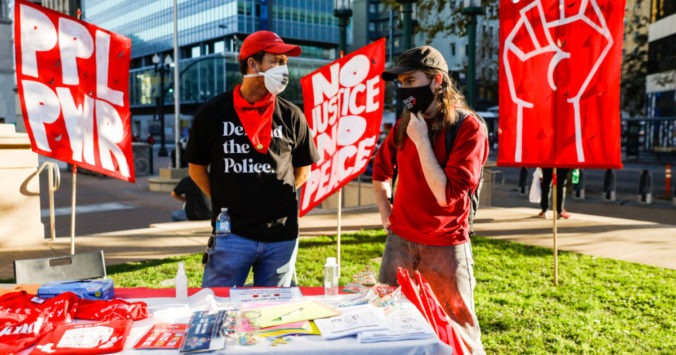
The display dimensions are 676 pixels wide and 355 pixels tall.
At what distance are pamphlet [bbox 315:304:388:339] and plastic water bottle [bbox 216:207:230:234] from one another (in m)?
0.91

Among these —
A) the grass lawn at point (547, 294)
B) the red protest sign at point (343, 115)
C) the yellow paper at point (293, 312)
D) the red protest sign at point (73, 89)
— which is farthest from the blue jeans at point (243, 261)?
the red protest sign at point (343, 115)

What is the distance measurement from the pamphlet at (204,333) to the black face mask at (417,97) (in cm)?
145

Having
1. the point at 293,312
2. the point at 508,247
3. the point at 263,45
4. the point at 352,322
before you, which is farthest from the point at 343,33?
the point at 352,322

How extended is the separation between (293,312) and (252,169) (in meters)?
0.99

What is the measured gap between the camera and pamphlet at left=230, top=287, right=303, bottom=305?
289 cm

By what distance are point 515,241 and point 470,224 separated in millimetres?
5836

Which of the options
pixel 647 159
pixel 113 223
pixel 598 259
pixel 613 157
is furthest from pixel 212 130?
pixel 647 159

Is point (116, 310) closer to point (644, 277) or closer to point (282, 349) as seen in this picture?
point (282, 349)

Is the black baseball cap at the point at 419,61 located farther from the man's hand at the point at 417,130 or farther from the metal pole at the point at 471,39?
the metal pole at the point at 471,39

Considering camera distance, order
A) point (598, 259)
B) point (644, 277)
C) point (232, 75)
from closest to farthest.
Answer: point (644, 277) < point (598, 259) < point (232, 75)

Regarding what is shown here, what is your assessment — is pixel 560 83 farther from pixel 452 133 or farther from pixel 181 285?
pixel 181 285

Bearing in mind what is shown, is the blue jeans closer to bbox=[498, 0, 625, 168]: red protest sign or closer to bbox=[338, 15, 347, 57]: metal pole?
bbox=[498, 0, 625, 168]: red protest sign

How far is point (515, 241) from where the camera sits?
8711mm

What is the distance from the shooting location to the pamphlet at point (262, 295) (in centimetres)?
289
